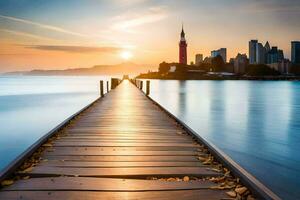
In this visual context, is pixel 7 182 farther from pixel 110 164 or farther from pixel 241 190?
pixel 241 190

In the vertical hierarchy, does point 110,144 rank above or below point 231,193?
above

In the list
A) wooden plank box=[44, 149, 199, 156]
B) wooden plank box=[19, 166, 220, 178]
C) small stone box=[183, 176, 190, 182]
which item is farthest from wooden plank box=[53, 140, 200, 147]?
small stone box=[183, 176, 190, 182]

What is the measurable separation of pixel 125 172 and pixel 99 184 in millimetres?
627

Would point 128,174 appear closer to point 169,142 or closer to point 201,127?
point 169,142

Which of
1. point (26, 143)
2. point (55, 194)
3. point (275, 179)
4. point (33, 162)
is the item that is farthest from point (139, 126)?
point (26, 143)

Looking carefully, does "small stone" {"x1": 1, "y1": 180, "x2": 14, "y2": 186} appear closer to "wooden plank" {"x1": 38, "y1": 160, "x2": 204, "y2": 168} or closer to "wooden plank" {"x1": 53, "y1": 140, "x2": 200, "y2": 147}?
"wooden plank" {"x1": 38, "y1": 160, "x2": 204, "y2": 168}

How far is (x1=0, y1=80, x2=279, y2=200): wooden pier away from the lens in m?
4.29

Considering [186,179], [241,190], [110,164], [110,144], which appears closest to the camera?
[241,190]

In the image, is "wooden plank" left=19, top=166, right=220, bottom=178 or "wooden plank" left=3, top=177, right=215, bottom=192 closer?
"wooden plank" left=3, top=177, right=215, bottom=192

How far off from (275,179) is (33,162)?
6.97 m

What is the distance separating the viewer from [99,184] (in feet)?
15.2

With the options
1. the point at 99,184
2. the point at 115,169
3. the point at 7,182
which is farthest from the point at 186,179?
the point at 7,182

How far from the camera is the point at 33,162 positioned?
5.79m

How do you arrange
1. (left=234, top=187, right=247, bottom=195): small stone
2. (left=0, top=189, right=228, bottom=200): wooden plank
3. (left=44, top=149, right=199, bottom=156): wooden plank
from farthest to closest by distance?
(left=44, top=149, right=199, bottom=156): wooden plank → (left=234, top=187, right=247, bottom=195): small stone → (left=0, top=189, right=228, bottom=200): wooden plank
